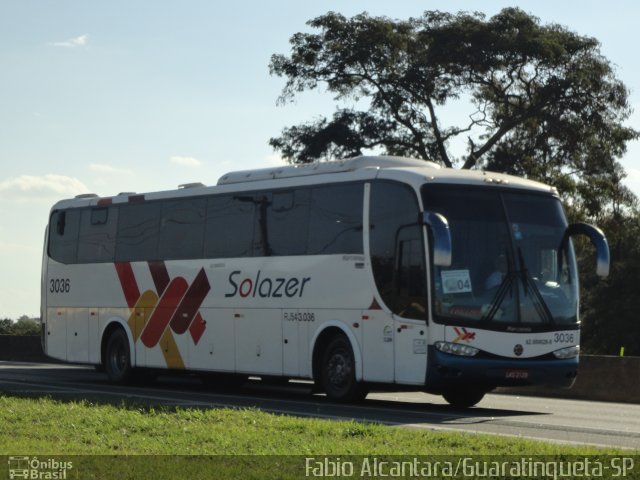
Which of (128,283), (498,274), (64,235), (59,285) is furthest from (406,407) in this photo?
(64,235)

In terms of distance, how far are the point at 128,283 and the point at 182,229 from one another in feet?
6.66

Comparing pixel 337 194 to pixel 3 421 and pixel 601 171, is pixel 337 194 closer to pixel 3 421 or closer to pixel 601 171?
pixel 3 421

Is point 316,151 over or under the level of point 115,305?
over

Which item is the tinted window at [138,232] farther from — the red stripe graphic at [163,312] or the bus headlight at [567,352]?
the bus headlight at [567,352]

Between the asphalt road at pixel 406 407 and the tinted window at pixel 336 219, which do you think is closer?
the asphalt road at pixel 406 407

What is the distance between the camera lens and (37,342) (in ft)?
145

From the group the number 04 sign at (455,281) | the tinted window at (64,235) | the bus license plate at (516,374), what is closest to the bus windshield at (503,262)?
the number 04 sign at (455,281)

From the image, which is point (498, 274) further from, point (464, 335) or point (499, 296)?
point (464, 335)

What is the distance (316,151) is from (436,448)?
39914 millimetres

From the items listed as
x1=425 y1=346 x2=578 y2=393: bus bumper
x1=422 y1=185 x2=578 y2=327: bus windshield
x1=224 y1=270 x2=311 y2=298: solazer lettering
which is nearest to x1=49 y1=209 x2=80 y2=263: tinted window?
x1=224 y1=270 x2=311 y2=298: solazer lettering

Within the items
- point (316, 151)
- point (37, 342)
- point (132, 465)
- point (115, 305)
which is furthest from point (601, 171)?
point (132, 465)

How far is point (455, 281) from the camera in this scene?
19.3 meters

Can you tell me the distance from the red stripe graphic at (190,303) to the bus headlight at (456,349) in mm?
6525

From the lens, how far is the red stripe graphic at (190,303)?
24.7 meters
